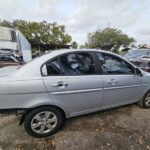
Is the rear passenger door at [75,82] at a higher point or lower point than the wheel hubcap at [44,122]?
higher

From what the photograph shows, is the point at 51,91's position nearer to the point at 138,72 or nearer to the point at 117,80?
the point at 117,80

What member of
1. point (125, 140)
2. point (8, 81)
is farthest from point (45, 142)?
point (125, 140)

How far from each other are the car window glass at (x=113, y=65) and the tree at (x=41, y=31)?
1216 inches

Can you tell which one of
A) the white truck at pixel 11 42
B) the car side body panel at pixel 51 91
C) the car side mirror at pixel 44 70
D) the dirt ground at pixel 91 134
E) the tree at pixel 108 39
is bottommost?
the dirt ground at pixel 91 134

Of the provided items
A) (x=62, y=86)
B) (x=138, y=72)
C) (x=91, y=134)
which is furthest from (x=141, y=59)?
(x=62, y=86)

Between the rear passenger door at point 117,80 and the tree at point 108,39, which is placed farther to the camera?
the tree at point 108,39

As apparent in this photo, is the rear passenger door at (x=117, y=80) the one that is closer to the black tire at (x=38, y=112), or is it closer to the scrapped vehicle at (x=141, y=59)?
the black tire at (x=38, y=112)

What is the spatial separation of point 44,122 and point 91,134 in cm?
94

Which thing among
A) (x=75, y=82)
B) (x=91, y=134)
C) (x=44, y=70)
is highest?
(x=44, y=70)

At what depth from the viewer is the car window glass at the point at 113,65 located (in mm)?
3501

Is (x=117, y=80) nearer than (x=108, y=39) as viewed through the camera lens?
Yes

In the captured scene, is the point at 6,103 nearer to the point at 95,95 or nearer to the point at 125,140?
the point at 95,95

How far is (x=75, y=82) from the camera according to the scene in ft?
10.1

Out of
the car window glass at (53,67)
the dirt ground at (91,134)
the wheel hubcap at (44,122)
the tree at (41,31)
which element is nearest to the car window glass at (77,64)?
the car window glass at (53,67)
